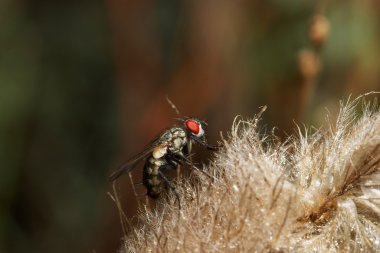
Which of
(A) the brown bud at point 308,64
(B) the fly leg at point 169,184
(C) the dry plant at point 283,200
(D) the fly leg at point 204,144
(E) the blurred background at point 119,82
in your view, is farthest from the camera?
(E) the blurred background at point 119,82

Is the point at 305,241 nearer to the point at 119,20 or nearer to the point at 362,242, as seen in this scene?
the point at 362,242

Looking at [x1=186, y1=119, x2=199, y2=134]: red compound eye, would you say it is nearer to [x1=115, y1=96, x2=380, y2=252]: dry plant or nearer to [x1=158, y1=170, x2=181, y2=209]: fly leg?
[x1=158, y1=170, x2=181, y2=209]: fly leg

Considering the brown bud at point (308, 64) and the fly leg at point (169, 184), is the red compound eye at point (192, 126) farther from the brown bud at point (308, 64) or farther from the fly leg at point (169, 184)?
the brown bud at point (308, 64)

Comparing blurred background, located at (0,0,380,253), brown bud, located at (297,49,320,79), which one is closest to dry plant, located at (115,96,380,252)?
brown bud, located at (297,49,320,79)

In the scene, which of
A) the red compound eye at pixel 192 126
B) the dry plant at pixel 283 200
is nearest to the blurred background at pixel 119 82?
the red compound eye at pixel 192 126

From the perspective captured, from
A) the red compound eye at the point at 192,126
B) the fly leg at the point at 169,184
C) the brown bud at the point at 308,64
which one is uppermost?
the red compound eye at the point at 192,126

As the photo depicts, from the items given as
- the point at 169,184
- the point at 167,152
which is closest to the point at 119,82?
the point at 167,152

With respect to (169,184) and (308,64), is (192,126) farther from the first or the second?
(308,64)

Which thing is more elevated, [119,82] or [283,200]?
[283,200]
